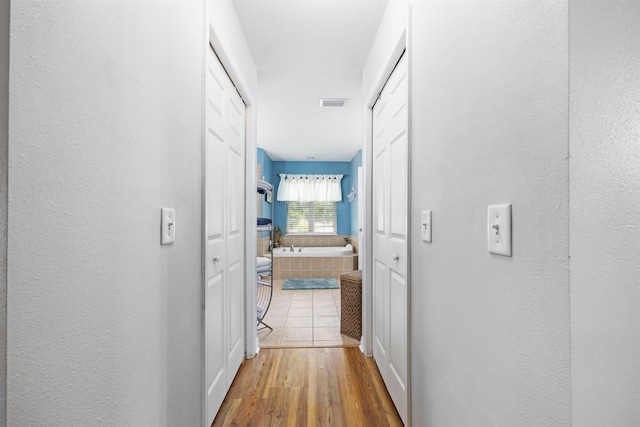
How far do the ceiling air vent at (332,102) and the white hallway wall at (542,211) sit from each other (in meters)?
2.36

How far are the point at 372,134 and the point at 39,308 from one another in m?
2.31

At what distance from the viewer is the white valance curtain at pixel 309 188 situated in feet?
22.7

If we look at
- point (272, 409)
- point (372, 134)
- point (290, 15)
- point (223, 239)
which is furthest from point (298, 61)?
point (272, 409)

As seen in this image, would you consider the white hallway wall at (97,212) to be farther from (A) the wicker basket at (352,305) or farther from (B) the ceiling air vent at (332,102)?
(B) the ceiling air vent at (332,102)

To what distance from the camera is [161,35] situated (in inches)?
39.8

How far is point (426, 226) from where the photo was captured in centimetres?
126

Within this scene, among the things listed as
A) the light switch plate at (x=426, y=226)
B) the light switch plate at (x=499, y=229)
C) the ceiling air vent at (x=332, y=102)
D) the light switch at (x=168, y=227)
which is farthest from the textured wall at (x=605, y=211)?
the ceiling air vent at (x=332, y=102)

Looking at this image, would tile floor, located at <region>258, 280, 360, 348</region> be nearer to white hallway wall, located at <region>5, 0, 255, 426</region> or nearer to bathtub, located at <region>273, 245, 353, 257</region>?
bathtub, located at <region>273, 245, 353, 257</region>

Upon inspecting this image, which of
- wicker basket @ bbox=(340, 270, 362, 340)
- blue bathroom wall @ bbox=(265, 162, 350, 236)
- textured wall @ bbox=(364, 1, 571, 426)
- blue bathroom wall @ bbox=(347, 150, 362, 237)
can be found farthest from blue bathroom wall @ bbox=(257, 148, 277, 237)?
textured wall @ bbox=(364, 1, 571, 426)

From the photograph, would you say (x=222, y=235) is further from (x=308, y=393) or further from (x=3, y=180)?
(x=3, y=180)

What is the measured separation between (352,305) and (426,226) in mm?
1723

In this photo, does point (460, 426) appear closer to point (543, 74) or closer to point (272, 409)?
point (543, 74)

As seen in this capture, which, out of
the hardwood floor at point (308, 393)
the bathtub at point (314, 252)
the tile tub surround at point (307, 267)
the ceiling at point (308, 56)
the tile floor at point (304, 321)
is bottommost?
the tile floor at point (304, 321)

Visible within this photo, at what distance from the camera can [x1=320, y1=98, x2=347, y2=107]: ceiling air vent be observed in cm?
334
